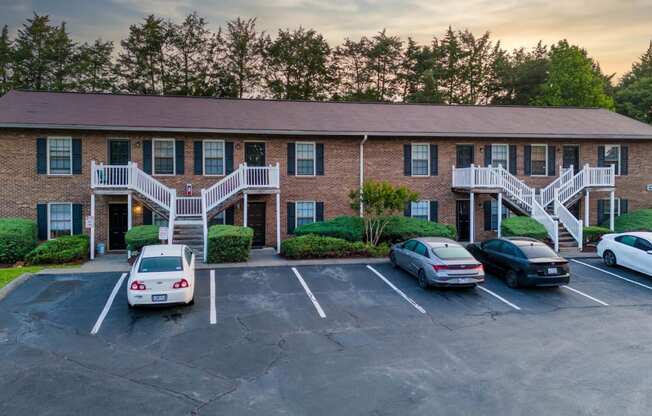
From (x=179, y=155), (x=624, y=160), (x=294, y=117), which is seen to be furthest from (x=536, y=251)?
(x=179, y=155)

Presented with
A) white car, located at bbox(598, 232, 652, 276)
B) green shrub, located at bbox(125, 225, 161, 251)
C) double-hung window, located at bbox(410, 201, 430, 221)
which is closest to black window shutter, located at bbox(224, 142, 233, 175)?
green shrub, located at bbox(125, 225, 161, 251)

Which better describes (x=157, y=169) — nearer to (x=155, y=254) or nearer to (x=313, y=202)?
(x=313, y=202)

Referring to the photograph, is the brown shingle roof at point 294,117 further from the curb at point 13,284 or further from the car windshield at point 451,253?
the car windshield at point 451,253

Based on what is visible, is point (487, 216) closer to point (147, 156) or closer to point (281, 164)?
point (281, 164)

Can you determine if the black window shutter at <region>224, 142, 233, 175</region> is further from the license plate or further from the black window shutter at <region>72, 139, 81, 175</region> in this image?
the license plate

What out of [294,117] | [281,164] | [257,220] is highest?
[294,117]

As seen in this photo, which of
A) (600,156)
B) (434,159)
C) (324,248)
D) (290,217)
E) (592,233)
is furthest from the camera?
(600,156)

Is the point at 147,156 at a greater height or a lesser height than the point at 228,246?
greater
